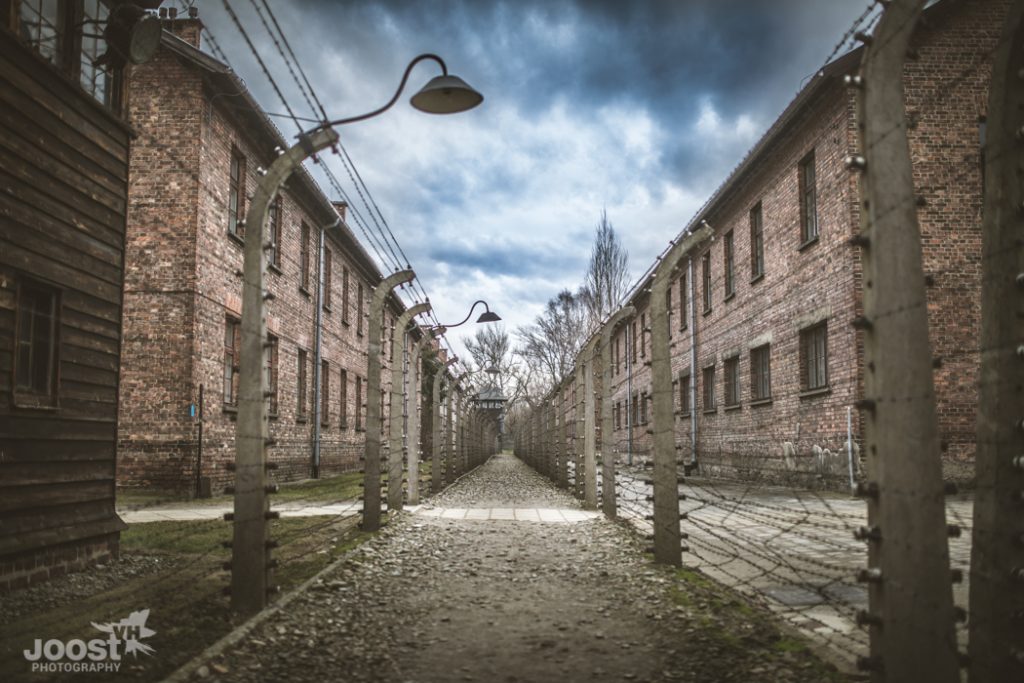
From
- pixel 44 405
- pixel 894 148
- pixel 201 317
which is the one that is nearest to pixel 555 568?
pixel 44 405

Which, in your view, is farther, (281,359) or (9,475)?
(281,359)

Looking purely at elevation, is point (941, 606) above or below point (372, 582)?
above

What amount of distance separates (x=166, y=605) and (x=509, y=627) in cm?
239

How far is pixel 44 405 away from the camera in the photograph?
6.92m

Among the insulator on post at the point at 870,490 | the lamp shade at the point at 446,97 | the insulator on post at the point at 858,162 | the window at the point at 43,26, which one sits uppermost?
the window at the point at 43,26

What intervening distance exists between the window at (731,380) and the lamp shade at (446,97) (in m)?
14.8

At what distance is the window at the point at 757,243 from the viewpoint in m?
19.0

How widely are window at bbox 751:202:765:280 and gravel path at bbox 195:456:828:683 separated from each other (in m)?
11.8

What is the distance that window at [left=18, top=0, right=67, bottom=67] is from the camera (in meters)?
6.74

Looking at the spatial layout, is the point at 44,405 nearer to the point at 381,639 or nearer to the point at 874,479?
the point at 381,639

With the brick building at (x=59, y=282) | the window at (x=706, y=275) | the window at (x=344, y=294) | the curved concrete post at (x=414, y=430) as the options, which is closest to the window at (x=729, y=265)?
the window at (x=706, y=275)

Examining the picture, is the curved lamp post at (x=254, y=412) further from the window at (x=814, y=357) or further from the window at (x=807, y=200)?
the window at (x=807, y=200)

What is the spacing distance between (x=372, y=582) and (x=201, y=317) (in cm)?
899

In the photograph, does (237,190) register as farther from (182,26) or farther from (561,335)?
(561,335)
